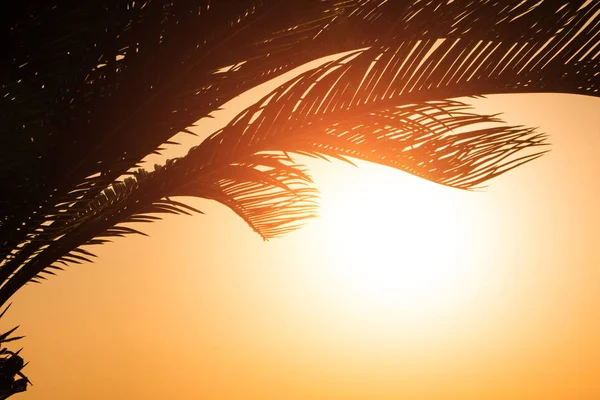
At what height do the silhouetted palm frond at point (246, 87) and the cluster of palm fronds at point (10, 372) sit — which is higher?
the silhouetted palm frond at point (246, 87)

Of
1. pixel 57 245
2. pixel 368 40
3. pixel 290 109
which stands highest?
pixel 368 40

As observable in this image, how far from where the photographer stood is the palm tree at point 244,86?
264 cm

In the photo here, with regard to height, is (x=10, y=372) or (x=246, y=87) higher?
(x=246, y=87)

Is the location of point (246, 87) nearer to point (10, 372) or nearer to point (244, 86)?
point (244, 86)

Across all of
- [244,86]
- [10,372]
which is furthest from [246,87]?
[10,372]

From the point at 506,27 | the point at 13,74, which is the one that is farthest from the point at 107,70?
the point at 506,27

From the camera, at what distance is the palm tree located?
264cm

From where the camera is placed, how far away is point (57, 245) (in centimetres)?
331

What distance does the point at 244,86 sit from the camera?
10.5 feet

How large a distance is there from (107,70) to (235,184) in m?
1.45

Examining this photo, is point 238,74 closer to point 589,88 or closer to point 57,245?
point 57,245

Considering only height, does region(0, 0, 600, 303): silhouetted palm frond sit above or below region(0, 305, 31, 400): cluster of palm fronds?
above

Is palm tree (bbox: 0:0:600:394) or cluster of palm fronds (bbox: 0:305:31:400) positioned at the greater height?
palm tree (bbox: 0:0:600:394)

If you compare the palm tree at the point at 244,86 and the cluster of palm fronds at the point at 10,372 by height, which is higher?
the palm tree at the point at 244,86
